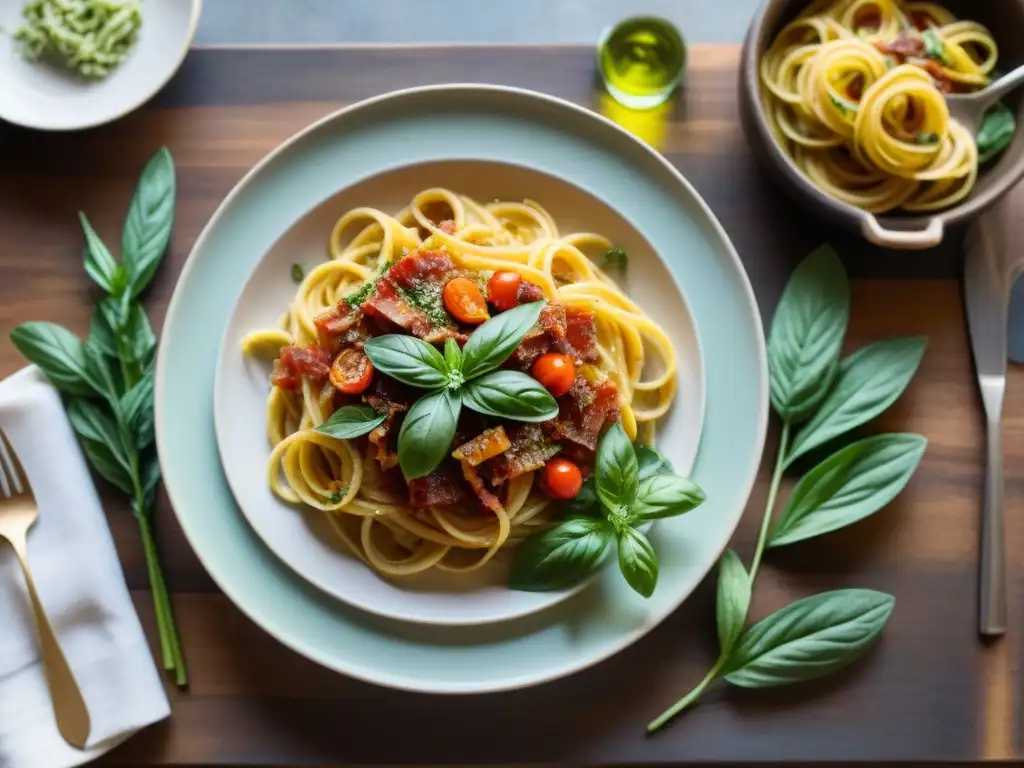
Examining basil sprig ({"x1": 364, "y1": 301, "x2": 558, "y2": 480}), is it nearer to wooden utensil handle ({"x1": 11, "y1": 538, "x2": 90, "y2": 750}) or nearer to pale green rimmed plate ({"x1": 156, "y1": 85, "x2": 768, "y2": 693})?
pale green rimmed plate ({"x1": 156, "y1": 85, "x2": 768, "y2": 693})

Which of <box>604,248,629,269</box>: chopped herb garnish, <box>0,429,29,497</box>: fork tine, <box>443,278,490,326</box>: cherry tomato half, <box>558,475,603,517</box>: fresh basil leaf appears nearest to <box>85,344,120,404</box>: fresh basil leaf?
<box>0,429,29,497</box>: fork tine

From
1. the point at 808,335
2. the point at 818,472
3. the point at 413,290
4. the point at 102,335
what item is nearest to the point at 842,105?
the point at 808,335

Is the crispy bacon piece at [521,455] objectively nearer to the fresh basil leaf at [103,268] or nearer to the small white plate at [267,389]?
the small white plate at [267,389]

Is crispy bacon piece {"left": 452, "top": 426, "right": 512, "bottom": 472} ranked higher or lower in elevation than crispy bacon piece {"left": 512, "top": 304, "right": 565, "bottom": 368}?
lower

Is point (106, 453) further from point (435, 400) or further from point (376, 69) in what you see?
point (376, 69)

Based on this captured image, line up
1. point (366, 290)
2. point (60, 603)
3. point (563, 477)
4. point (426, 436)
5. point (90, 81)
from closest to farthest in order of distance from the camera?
point (426, 436), point (563, 477), point (366, 290), point (60, 603), point (90, 81)

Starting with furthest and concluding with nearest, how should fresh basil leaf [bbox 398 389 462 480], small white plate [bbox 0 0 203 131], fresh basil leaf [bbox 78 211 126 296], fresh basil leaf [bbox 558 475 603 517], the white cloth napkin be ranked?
small white plate [bbox 0 0 203 131], fresh basil leaf [bbox 78 211 126 296], the white cloth napkin, fresh basil leaf [bbox 558 475 603 517], fresh basil leaf [bbox 398 389 462 480]

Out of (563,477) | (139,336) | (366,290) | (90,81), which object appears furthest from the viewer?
(90,81)

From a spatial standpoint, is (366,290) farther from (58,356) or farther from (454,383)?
(58,356)
